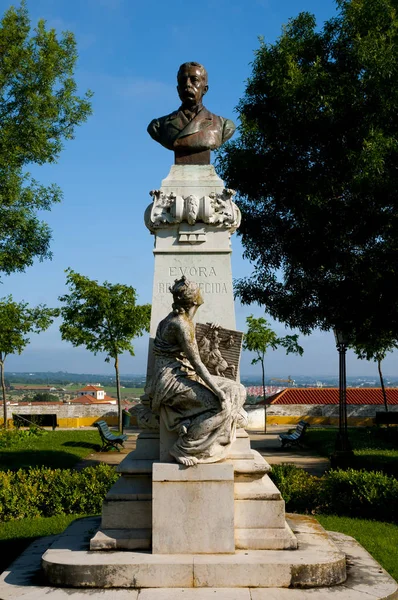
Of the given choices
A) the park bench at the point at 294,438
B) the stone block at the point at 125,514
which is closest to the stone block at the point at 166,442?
the stone block at the point at 125,514

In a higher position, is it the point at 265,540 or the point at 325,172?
the point at 325,172

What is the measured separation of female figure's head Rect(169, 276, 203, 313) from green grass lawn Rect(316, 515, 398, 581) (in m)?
3.11

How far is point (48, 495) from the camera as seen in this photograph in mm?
9250

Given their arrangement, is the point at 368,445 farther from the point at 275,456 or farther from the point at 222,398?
the point at 222,398

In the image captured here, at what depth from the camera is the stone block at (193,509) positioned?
18.2ft

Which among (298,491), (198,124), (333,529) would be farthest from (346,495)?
(198,124)

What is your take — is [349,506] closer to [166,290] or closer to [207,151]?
[166,290]

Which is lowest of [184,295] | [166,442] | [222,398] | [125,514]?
[125,514]

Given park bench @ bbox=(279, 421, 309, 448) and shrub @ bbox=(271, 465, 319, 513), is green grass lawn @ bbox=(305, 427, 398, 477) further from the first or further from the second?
shrub @ bbox=(271, 465, 319, 513)

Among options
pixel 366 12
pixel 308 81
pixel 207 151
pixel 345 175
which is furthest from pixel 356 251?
pixel 207 151

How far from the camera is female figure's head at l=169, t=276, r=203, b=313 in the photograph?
5.96m

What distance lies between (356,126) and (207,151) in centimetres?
846

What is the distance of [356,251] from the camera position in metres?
14.9

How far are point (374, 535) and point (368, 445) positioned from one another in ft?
33.3
